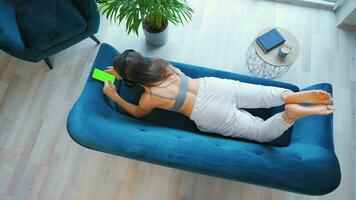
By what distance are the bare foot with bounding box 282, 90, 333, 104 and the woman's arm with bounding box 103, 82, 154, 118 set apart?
2.50ft

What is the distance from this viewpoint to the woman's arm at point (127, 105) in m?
1.71

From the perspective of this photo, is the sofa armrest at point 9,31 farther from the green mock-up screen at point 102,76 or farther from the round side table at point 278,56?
the round side table at point 278,56

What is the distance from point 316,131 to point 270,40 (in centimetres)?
69

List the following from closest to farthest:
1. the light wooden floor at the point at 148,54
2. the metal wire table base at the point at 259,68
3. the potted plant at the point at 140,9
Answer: the potted plant at the point at 140,9
the light wooden floor at the point at 148,54
the metal wire table base at the point at 259,68

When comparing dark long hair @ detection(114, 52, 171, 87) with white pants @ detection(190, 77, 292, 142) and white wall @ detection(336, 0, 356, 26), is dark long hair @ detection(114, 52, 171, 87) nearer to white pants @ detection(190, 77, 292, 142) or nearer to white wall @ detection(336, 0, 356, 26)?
white pants @ detection(190, 77, 292, 142)

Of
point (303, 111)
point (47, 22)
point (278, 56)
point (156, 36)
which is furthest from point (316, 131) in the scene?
point (47, 22)

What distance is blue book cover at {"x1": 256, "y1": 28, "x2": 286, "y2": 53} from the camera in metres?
1.96

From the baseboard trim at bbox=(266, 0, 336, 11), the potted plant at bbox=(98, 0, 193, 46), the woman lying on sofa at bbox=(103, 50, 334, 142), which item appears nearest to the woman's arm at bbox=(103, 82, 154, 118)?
the woman lying on sofa at bbox=(103, 50, 334, 142)

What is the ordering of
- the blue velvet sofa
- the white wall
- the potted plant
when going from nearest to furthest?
the blue velvet sofa → the potted plant → the white wall

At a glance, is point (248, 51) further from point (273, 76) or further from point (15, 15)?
point (15, 15)

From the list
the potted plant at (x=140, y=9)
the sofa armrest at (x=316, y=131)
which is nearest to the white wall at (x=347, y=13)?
the sofa armrest at (x=316, y=131)

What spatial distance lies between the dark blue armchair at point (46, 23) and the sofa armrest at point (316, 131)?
1.51 metres

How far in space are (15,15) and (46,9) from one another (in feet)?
0.69

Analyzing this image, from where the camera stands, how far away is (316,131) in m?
1.58
